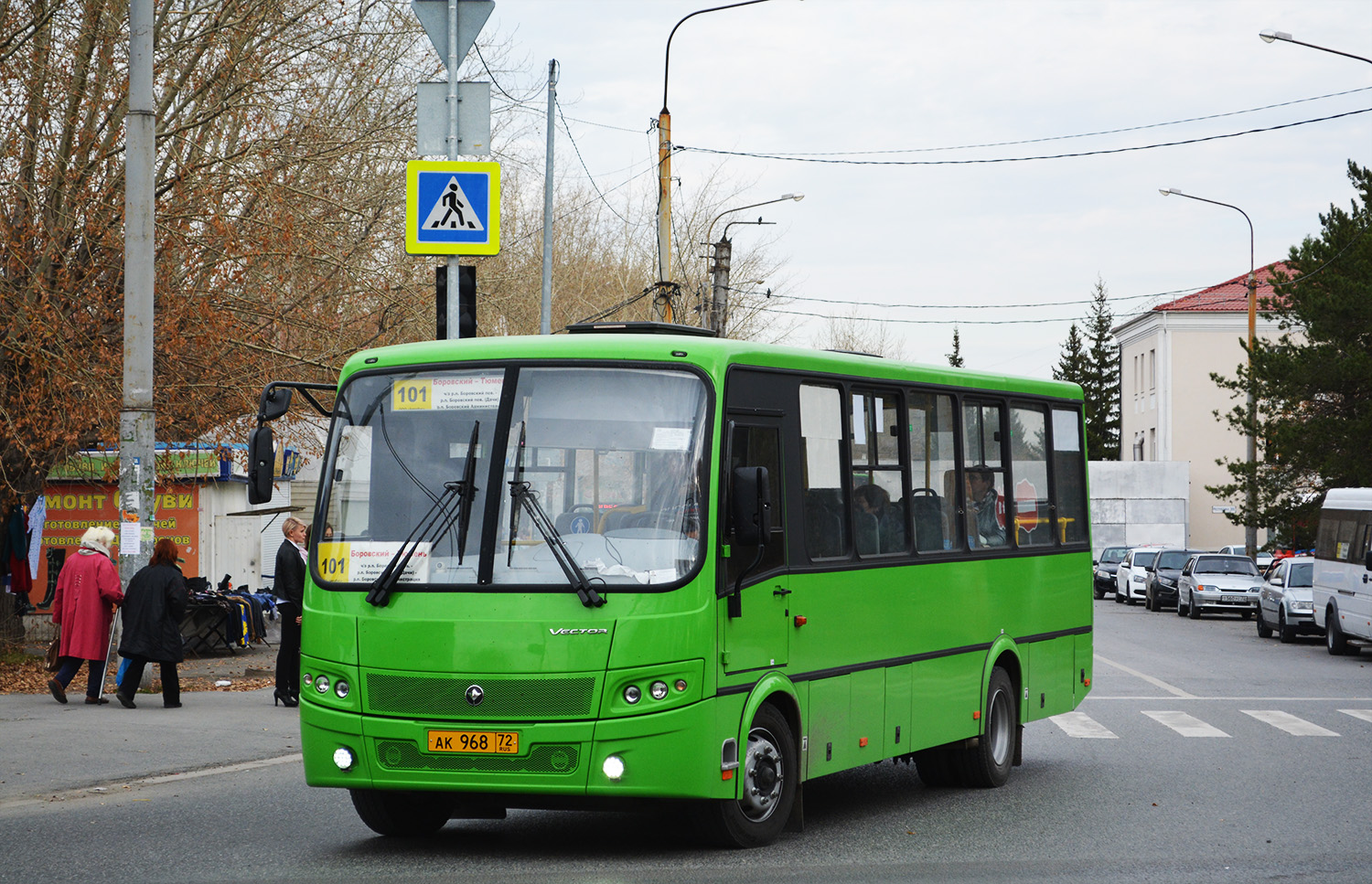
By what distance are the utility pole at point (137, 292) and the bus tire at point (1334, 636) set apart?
1887 cm

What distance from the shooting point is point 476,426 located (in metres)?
8.90


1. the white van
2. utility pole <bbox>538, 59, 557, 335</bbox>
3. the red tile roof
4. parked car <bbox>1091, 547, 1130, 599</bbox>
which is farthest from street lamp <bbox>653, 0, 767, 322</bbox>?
the red tile roof

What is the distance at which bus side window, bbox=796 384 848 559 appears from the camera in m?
9.73

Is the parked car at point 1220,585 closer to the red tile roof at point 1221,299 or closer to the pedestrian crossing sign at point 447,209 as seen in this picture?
the pedestrian crossing sign at point 447,209

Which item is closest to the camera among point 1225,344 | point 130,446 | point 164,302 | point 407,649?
point 407,649

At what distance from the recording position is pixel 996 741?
12.3m

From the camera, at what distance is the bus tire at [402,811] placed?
30.6 feet

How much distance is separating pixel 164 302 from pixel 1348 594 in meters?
18.0

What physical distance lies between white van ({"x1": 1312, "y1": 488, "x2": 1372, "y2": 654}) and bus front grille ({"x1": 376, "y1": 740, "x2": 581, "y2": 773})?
1980 centimetres

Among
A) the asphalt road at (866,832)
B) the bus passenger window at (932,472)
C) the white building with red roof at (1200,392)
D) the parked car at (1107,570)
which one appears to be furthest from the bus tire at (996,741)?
the white building with red roof at (1200,392)

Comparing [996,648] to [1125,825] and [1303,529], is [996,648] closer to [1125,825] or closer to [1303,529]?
[1125,825]

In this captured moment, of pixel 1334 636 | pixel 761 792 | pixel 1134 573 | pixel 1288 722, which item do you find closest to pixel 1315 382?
pixel 1134 573

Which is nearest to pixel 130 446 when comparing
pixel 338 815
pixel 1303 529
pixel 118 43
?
pixel 118 43

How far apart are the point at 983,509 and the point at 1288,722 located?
6375 mm
